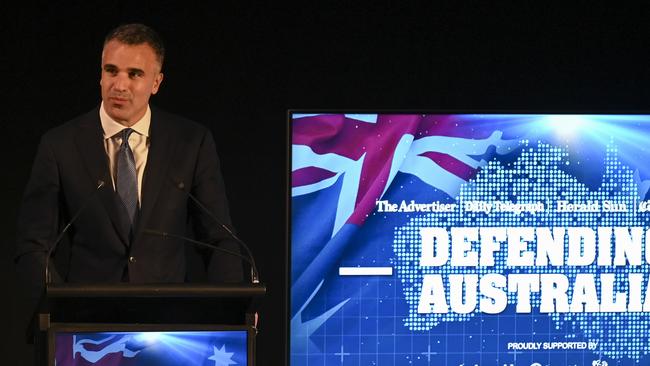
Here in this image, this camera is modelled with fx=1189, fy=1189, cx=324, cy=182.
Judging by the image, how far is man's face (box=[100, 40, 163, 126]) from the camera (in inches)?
123

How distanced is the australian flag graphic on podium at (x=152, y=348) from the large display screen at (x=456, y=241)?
2.32 metres

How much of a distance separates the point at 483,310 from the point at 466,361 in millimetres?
210

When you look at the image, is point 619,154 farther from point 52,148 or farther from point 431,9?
point 52,148

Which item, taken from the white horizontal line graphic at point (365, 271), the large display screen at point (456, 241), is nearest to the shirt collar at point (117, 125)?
the large display screen at point (456, 241)

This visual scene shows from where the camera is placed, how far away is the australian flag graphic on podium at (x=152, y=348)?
7.34 feet

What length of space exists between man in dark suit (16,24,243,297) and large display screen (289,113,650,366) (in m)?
1.37

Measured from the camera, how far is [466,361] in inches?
182

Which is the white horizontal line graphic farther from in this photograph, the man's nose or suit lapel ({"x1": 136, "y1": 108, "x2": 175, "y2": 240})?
the man's nose

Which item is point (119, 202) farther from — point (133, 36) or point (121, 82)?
point (133, 36)

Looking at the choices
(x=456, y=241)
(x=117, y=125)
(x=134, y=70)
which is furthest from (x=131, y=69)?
(x=456, y=241)

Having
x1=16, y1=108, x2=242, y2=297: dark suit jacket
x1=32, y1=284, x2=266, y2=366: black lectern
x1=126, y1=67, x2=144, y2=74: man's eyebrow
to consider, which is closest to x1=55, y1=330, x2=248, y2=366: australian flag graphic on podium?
x1=32, y1=284, x2=266, y2=366: black lectern

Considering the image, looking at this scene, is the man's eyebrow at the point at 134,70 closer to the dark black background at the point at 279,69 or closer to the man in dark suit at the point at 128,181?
the man in dark suit at the point at 128,181

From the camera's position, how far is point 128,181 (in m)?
3.18

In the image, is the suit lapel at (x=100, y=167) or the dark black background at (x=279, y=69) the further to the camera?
the dark black background at (x=279, y=69)
